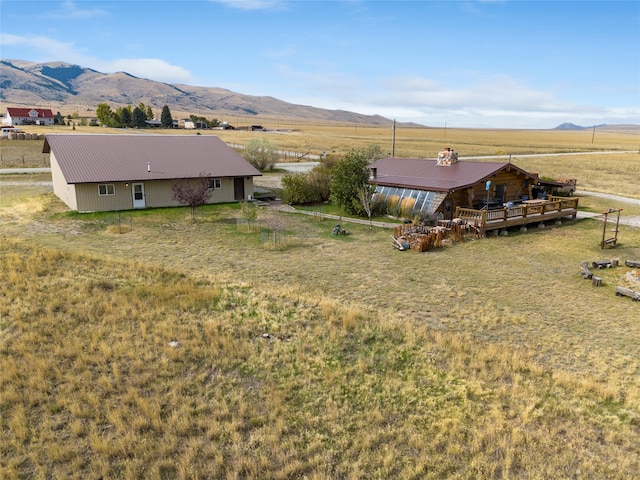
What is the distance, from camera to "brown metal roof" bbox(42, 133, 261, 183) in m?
29.8

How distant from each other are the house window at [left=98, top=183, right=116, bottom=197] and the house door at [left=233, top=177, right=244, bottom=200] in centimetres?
835

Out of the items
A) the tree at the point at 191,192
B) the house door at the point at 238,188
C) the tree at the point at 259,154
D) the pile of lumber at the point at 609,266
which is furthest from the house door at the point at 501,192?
the tree at the point at 259,154

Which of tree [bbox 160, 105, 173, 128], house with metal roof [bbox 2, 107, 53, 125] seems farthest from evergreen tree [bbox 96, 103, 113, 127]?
house with metal roof [bbox 2, 107, 53, 125]

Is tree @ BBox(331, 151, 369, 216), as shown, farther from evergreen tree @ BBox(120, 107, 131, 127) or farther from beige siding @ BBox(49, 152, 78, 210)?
evergreen tree @ BBox(120, 107, 131, 127)

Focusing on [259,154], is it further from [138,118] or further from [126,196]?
[138,118]

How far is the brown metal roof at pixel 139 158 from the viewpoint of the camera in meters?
29.8

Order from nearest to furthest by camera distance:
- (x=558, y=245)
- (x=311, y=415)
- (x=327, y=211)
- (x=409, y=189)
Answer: (x=311, y=415), (x=558, y=245), (x=409, y=189), (x=327, y=211)

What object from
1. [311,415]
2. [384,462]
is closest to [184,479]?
[311,415]

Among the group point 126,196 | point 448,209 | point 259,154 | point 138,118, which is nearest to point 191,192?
point 126,196

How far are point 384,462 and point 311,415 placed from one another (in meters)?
1.84

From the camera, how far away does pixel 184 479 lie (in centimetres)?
725

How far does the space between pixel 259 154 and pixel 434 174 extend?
2685 centimetres

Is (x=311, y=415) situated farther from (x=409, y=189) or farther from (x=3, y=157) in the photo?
(x=3, y=157)

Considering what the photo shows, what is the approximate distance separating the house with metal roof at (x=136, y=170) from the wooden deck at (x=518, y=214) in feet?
54.4
